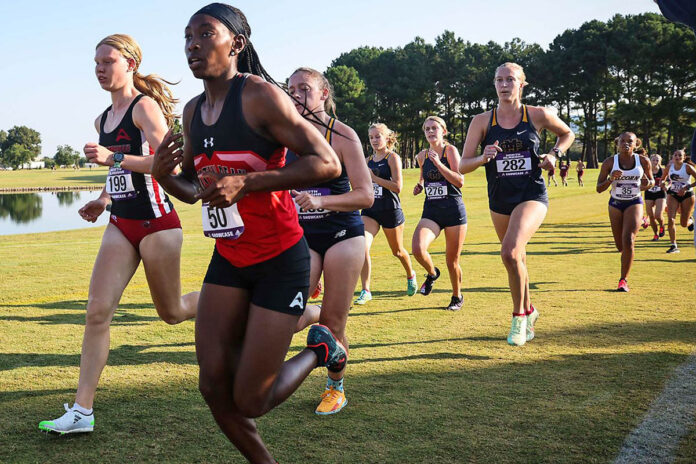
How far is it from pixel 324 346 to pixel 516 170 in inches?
132

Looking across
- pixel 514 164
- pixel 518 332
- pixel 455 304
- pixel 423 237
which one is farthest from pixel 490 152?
pixel 455 304

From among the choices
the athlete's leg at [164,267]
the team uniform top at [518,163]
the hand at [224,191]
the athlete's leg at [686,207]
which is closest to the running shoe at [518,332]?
the team uniform top at [518,163]

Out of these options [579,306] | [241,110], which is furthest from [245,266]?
[579,306]

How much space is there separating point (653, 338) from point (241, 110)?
4.98 m

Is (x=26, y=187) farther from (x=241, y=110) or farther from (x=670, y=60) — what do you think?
(x=241, y=110)

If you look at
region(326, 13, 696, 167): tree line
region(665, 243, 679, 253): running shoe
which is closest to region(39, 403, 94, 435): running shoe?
region(665, 243, 679, 253): running shoe

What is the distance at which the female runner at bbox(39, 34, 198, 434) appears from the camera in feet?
13.5

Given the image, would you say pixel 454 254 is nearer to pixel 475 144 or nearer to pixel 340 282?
pixel 475 144

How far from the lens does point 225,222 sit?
2920 mm

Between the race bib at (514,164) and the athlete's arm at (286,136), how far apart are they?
3778mm

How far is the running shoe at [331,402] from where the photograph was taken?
430 centimetres

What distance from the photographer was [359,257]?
4445 millimetres

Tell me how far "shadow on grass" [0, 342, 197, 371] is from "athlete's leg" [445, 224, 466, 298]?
11.1ft

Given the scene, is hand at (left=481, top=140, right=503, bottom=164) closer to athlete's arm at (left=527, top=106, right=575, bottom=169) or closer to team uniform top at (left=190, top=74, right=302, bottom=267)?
athlete's arm at (left=527, top=106, right=575, bottom=169)
